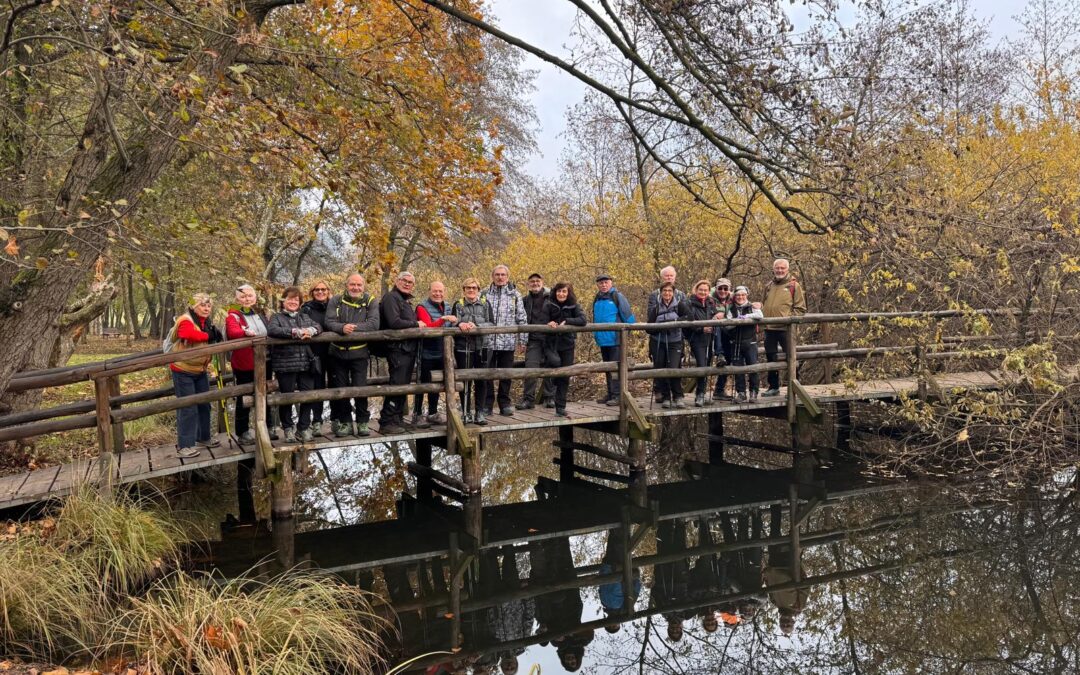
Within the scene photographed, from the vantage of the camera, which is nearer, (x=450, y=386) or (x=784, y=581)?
(x=784, y=581)

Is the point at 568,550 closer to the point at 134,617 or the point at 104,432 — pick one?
the point at 134,617

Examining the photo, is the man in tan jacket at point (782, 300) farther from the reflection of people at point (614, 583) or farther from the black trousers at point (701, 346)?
the reflection of people at point (614, 583)

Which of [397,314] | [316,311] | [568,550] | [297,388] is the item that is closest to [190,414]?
[297,388]

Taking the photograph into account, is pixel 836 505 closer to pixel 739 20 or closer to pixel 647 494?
pixel 647 494

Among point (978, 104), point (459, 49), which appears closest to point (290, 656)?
point (459, 49)

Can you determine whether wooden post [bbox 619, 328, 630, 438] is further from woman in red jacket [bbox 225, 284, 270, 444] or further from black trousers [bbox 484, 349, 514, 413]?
woman in red jacket [bbox 225, 284, 270, 444]

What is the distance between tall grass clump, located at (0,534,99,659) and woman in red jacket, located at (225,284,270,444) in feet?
8.74

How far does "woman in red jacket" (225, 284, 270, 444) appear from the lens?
7.54 metres

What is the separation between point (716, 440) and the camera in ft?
38.8

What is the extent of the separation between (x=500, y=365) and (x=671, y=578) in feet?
10.7

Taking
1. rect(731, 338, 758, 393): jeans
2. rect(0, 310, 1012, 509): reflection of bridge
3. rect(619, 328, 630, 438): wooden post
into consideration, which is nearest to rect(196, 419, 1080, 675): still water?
rect(0, 310, 1012, 509): reflection of bridge

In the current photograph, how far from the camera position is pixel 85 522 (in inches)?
232

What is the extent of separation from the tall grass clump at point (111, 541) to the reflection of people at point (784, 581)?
4915 mm

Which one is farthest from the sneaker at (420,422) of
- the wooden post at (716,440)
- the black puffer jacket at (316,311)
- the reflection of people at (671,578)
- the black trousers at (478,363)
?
the wooden post at (716,440)
